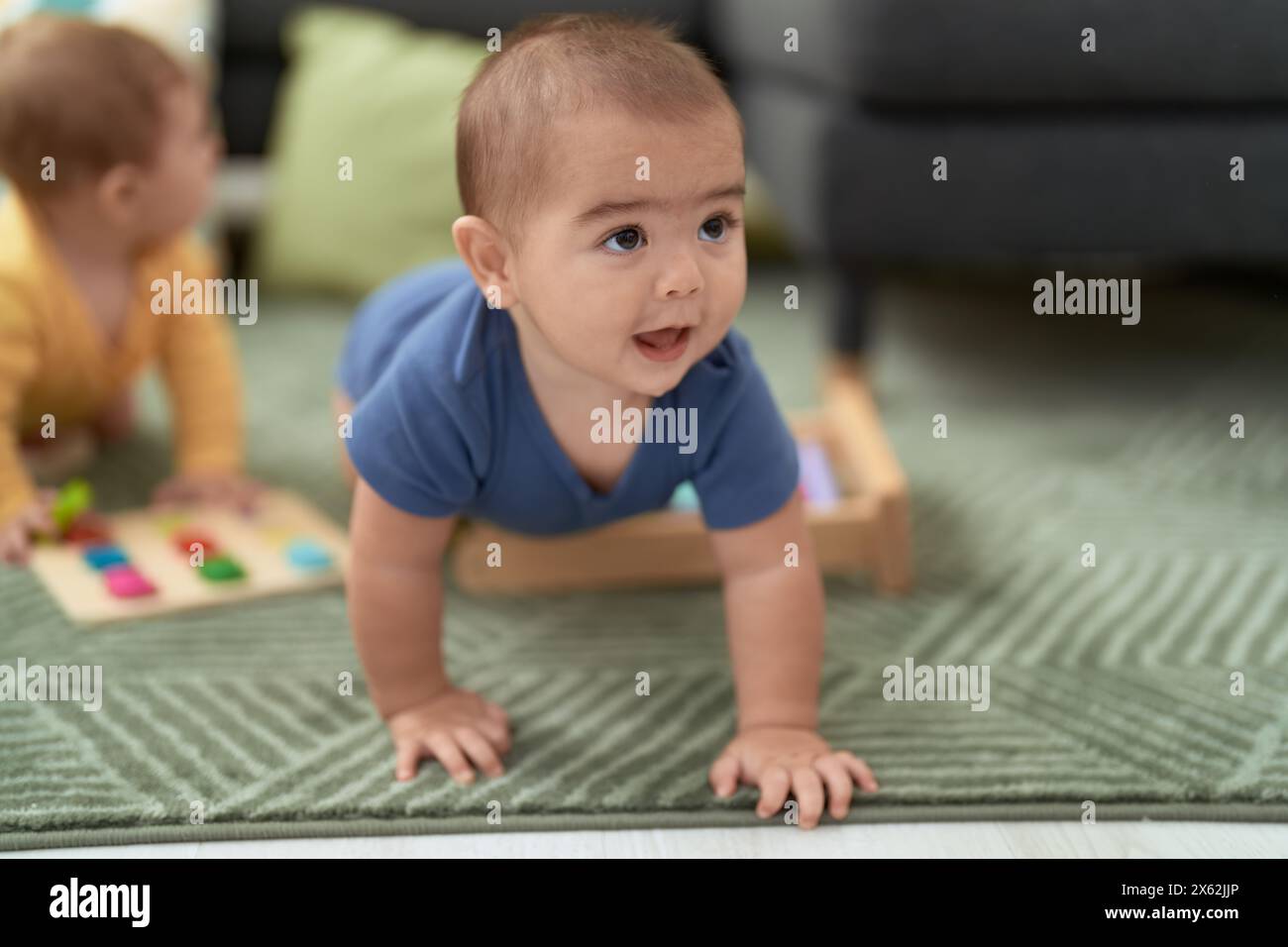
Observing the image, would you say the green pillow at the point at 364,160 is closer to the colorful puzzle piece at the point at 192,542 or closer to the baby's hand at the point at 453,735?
the colorful puzzle piece at the point at 192,542

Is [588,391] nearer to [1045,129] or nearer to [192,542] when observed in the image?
[192,542]

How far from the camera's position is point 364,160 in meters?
1.64

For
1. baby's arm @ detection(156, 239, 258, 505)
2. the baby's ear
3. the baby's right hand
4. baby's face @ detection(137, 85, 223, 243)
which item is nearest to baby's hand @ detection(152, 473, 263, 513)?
baby's arm @ detection(156, 239, 258, 505)

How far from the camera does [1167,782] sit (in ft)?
2.24

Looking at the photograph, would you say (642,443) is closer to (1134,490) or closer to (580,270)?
(580,270)

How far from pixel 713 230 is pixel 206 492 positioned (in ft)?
2.03

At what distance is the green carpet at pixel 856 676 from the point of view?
670mm

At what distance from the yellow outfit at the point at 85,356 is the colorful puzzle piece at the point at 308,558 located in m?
0.18

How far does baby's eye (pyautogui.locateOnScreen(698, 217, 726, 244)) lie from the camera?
633 millimetres

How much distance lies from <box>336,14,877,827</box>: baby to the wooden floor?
26mm

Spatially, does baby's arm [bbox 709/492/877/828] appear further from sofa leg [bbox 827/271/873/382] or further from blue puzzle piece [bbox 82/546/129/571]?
sofa leg [bbox 827/271/873/382]

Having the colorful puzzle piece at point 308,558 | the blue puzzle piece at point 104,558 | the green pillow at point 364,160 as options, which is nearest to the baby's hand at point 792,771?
the colorful puzzle piece at point 308,558

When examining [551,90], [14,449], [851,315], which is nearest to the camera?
[551,90]

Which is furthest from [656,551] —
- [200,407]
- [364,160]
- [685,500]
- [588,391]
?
[364,160]
